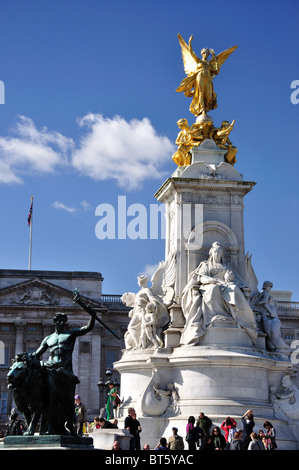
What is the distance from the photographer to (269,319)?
1022 inches

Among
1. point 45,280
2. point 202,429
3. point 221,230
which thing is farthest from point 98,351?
point 202,429

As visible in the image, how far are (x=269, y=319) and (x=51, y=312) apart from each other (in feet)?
156

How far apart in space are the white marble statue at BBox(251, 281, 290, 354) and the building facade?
44.5 metres

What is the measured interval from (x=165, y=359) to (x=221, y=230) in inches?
183

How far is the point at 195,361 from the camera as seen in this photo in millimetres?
23750

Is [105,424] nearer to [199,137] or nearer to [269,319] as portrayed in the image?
[269,319]

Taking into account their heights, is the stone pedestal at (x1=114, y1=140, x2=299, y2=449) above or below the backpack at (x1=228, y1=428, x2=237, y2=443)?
above

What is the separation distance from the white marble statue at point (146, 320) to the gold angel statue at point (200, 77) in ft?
21.5

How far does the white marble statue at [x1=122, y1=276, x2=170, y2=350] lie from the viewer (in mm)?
25203


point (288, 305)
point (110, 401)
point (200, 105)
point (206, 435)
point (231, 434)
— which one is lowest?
point (206, 435)

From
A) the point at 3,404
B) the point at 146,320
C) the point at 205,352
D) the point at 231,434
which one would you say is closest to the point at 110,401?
the point at 146,320

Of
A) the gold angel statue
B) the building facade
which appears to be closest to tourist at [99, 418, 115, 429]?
the gold angel statue

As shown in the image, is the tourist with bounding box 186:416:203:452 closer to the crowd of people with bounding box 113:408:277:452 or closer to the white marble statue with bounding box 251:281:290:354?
the crowd of people with bounding box 113:408:277:452
